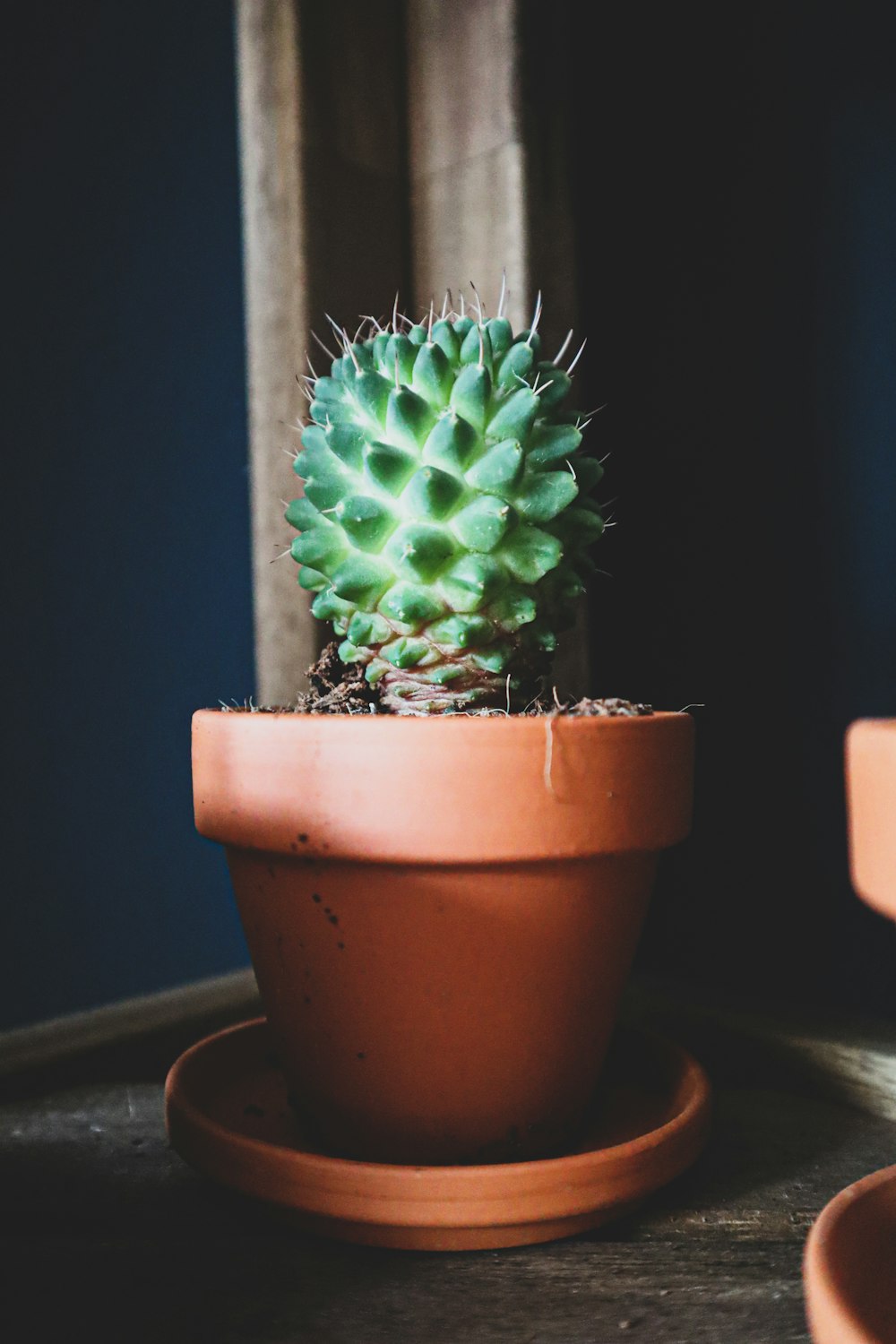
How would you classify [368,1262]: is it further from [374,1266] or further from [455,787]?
[455,787]

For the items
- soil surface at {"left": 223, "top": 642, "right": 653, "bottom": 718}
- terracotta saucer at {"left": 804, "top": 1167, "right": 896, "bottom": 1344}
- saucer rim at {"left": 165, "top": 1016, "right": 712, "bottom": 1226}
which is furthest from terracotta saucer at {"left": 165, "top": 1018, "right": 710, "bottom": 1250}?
soil surface at {"left": 223, "top": 642, "right": 653, "bottom": 718}

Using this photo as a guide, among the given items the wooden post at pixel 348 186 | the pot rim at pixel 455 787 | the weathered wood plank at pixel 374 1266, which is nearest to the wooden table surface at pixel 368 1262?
the weathered wood plank at pixel 374 1266

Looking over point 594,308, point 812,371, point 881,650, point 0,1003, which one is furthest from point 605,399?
point 0,1003

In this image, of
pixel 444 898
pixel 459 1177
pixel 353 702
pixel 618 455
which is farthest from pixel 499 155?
pixel 459 1177

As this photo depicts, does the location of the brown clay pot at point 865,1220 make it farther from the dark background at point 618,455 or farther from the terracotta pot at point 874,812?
the dark background at point 618,455

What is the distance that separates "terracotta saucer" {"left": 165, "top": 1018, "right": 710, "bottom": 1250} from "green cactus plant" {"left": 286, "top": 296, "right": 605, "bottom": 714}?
0.87 feet

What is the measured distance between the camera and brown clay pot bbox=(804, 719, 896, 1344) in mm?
389

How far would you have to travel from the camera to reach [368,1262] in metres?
A: 0.54

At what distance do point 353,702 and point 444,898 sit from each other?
16 cm

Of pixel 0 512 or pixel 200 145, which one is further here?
pixel 200 145

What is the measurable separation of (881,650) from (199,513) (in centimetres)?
64

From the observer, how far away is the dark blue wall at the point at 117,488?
87 cm

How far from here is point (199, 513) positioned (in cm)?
99

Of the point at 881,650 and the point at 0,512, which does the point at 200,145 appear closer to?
the point at 0,512
